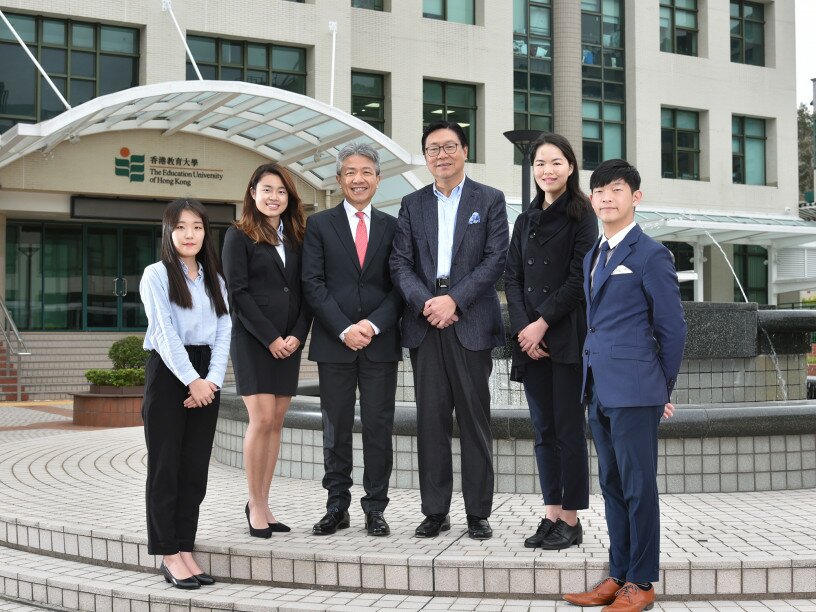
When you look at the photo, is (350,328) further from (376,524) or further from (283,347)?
(376,524)

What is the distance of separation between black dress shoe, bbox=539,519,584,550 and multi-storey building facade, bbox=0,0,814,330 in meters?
17.1

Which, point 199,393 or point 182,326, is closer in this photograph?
point 199,393

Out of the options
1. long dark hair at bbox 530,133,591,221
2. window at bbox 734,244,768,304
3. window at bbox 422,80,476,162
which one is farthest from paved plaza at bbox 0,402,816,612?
window at bbox 734,244,768,304

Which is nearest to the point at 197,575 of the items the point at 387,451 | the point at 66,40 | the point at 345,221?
the point at 387,451

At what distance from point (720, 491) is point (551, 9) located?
1159 inches

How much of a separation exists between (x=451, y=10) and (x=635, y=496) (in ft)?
92.7

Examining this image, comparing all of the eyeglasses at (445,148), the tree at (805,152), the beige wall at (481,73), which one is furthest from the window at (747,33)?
the eyeglasses at (445,148)

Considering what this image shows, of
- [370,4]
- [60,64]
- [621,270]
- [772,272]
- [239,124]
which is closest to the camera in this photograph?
[621,270]

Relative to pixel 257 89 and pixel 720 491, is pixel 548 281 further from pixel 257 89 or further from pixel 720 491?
pixel 257 89

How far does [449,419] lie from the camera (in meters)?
5.48

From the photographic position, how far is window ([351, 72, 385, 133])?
29.4 meters

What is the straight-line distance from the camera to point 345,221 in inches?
223

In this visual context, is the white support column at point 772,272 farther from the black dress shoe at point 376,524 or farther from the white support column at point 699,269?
the black dress shoe at point 376,524

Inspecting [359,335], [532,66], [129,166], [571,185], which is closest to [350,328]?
[359,335]
